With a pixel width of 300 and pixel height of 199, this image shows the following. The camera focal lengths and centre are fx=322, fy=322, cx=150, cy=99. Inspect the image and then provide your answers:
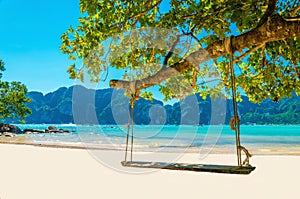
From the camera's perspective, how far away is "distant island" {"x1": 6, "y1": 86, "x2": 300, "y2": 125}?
26964mm

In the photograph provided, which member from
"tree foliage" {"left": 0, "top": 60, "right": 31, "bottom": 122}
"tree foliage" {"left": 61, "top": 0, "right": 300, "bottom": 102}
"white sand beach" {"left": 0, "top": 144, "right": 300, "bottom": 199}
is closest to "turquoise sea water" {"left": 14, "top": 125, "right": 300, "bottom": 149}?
"tree foliage" {"left": 0, "top": 60, "right": 31, "bottom": 122}

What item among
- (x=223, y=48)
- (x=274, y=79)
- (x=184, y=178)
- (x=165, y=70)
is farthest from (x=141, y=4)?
(x=184, y=178)

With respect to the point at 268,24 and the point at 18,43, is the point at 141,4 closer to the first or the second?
the point at 268,24

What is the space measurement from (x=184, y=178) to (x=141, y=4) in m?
2.65

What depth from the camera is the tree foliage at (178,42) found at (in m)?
3.35

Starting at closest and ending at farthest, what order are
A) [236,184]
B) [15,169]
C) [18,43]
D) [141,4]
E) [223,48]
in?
[223,48]
[141,4]
[236,184]
[15,169]
[18,43]

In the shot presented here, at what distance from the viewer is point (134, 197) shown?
3736 mm

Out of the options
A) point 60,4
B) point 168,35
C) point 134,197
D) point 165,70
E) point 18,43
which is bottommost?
point 134,197

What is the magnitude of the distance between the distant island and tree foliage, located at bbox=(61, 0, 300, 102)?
79.3 inches

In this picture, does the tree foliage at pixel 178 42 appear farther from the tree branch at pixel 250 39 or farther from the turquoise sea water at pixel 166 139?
the turquoise sea water at pixel 166 139

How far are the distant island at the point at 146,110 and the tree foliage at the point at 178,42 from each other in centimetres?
201

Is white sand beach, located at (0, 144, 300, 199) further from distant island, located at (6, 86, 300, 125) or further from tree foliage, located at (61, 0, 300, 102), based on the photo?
distant island, located at (6, 86, 300, 125)

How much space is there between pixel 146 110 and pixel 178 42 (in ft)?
84.0

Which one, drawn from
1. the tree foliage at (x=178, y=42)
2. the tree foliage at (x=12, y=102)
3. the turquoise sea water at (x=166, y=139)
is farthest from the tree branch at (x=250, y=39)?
the tree foliage at (x=12, y=102)
